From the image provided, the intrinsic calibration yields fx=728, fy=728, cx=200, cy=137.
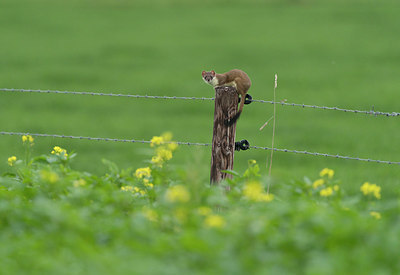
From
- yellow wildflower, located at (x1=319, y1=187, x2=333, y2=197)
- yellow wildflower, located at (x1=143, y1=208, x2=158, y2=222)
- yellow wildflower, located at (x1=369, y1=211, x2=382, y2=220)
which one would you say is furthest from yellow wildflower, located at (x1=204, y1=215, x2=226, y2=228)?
yellow wildflower, located at (x1=369, y1=211, x2=382, y2=220)

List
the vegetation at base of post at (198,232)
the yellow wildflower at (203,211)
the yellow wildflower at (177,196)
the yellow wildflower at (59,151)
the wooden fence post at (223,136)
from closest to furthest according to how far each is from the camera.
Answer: the vegetation at base of post at (198,232) < the yellow wildflower at (177,196) < the yellow wildflower at (203,211) < the wooden fence post at (223,136) < the yellow wildflower at (59,151)

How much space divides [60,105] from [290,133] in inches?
225

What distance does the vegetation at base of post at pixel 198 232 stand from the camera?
13.5ft

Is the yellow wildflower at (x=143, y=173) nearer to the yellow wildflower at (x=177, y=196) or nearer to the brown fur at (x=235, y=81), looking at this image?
the brown fur at (x=235, y=81)

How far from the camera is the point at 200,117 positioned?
15.9 meters

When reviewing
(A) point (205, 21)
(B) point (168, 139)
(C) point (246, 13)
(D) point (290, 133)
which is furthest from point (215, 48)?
(B) point (168, 139)

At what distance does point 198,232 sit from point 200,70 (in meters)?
16.7

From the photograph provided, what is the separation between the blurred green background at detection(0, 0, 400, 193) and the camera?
513 inches

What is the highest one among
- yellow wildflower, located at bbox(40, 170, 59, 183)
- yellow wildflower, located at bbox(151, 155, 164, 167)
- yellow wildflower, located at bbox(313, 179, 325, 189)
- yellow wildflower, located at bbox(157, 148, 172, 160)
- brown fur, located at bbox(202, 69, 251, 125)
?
brown fur, located at bbox(202, 69, 251, 125)

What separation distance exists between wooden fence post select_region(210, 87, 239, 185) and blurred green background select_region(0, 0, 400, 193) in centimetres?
24

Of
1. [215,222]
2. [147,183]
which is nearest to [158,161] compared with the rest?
[147,183]

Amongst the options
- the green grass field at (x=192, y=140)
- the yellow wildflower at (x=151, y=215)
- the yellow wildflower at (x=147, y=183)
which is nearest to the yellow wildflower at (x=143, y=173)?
the green grass field at (x=192, y=140)

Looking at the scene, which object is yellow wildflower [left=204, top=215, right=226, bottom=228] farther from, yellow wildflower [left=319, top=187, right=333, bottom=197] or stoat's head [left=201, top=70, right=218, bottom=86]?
stoat's head [left=201, top=70, right=218, bottom=86]

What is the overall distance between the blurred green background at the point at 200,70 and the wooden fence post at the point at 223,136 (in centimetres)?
24
